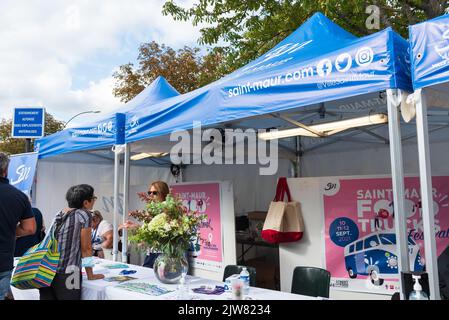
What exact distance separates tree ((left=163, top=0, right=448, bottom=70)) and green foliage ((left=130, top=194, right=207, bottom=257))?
3.73 meters

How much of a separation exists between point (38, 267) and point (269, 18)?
5.41 metres

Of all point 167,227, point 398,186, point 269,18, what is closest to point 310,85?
point 398,186

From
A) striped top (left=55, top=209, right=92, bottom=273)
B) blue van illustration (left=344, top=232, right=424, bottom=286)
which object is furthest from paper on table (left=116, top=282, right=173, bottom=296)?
blue van illustration (left=344, top=232, right=424, bottom=286)

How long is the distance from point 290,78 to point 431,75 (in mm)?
785

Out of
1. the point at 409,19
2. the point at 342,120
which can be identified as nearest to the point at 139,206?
the point at 342,120

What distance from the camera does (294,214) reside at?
11.0 ft

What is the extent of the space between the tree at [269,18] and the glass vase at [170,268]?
3.92 m

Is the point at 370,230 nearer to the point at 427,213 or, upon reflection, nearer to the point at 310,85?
the point at 427,213

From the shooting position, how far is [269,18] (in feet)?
20.4

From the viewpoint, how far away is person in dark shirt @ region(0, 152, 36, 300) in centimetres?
221

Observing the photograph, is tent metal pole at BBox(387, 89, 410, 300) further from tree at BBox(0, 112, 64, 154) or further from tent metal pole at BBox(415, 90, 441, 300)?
tree at BBox(0, 112, 64, 154)
